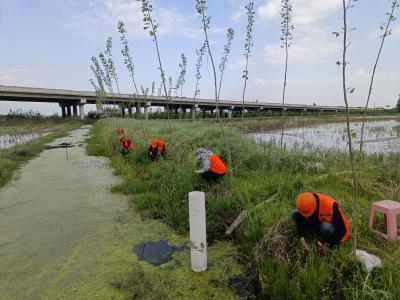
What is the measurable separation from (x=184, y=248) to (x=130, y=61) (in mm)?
7474

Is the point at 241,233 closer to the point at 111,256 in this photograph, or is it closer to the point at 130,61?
the point at 111,256

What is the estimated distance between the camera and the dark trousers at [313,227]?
255 centimetres

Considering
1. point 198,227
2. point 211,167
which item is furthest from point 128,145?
point 198,227

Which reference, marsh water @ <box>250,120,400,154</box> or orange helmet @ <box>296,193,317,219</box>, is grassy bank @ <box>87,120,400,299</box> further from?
marsh water @ <box>250,120,400,154</box>

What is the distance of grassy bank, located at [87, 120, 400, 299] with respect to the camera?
2.29 m

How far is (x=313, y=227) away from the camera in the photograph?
8.71 ft

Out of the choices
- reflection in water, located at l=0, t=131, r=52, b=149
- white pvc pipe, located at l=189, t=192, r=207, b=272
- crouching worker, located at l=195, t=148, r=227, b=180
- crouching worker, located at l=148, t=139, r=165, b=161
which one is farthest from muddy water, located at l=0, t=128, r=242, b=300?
reflection in water, located at l=0, t=131, r=52, b=149

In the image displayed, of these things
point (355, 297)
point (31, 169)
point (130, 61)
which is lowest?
point (31, 169)

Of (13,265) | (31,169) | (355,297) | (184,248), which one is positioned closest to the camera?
(355,297)

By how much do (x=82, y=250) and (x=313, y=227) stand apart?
8.60ft

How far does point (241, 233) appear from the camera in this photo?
11.1 feet

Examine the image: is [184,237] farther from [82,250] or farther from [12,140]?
[12,140]

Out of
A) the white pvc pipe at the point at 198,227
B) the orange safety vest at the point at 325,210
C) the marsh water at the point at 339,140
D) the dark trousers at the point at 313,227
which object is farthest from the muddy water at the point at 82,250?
the marsh water at the point at 339,140

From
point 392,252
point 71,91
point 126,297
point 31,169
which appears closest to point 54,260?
point 126,297
